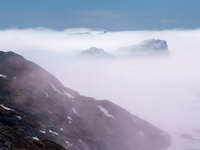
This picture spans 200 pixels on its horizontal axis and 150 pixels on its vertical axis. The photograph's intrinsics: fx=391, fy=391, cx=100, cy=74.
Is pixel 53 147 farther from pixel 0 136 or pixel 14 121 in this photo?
pixel 14 121

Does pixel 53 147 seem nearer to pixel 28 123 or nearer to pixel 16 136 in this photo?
pixel 16 136

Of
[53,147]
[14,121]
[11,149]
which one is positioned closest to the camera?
[11,149]

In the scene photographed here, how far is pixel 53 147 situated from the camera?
146625mm

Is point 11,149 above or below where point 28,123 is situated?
below

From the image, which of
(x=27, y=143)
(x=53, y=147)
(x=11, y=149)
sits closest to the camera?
(x=11, y=149)

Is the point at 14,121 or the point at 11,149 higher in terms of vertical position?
the point at 14,121

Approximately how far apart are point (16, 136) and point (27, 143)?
6327 millimetres

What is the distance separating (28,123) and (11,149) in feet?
226

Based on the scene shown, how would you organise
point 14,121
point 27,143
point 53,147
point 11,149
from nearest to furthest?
point 11,149 → point 27,143 → point 53,147 → point 14,121

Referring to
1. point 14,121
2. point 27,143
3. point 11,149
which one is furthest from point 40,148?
point 14,121

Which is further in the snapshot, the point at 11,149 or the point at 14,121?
the point at 14,121

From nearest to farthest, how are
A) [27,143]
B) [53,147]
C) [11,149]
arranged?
[11,149], [27,143], [53,147]

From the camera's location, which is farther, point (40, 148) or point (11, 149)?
point (40, 148)

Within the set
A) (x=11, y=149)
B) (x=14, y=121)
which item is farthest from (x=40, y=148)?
(x=14, y=121)
